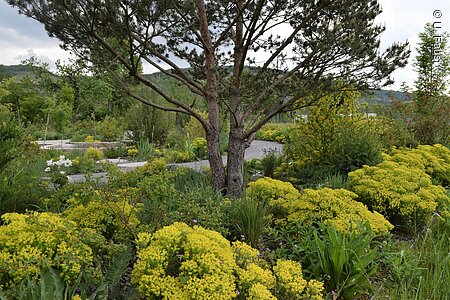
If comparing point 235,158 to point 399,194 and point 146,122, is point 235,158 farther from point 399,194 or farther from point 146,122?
point 146,122

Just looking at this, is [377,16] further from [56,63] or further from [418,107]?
[56,63]

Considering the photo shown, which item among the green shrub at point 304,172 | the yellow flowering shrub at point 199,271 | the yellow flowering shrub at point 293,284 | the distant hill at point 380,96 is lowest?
the green shrub at point 304,172

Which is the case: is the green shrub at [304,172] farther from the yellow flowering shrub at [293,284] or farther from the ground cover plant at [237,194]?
the yellow flowering shrub at [293,284]

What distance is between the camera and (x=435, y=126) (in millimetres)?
8953

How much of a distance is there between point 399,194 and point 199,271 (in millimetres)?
2666

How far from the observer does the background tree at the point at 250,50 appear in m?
3.96

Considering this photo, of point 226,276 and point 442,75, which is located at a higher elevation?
point 442,75

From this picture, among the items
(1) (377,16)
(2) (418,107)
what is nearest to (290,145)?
(1) (377,16)

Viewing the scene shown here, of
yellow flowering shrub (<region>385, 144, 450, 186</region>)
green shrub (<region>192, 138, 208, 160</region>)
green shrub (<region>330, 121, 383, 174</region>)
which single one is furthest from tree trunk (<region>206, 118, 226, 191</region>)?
green shrub (<region>192, 138, 208, 160</region>)

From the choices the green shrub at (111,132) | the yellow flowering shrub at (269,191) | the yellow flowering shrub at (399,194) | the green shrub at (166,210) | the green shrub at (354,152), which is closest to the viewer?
the green shrub at (166,210)

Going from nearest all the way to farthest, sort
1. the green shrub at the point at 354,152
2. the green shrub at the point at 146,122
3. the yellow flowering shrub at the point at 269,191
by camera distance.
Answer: the yellow flowering shrub at the point at 269,191 < the green shrub at the point at 354,152 < the green shrub at the point at 146,122

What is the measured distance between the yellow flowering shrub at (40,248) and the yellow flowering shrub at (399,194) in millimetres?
2841

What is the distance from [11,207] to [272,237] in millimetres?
2133

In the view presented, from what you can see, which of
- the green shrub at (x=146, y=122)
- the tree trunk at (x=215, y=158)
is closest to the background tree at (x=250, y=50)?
the tree trunk at (x=215, y=158)
